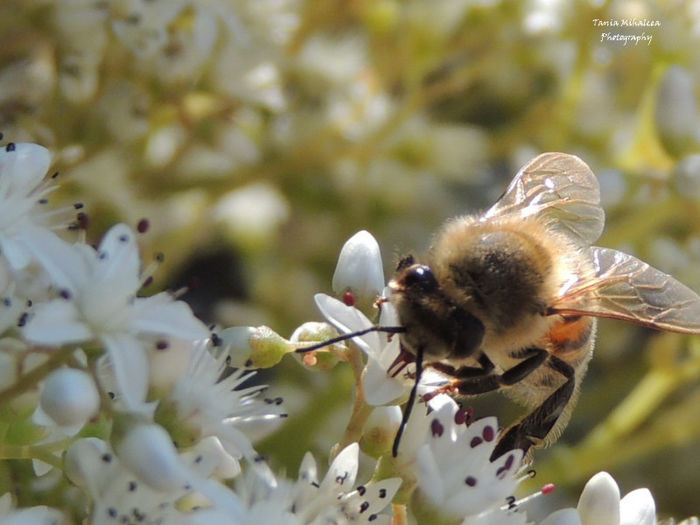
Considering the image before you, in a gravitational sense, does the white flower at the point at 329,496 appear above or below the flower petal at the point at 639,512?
above

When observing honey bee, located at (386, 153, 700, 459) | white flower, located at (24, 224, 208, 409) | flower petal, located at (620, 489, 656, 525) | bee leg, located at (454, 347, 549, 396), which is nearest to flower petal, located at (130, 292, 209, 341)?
white flower, located at (24, 224, 208, 409)

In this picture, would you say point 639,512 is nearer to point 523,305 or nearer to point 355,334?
point 523,305

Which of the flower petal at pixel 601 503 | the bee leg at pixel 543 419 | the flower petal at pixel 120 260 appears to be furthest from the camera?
the bee leg at pixel 543 419

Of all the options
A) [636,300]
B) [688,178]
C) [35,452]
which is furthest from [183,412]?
[688,178]

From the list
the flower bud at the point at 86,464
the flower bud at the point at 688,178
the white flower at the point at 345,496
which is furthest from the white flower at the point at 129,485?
the flower bud at the point at 688,178

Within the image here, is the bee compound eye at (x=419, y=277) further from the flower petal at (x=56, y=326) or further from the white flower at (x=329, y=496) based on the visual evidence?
the flower petal at (x=56, y=326)

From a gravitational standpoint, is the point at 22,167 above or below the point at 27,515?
above
